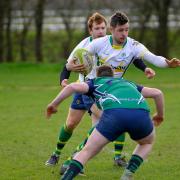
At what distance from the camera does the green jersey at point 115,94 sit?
692cm

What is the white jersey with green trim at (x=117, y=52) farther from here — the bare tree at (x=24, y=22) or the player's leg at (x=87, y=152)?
the bare tree at (x=24, y=22)

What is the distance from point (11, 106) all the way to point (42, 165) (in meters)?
7.90

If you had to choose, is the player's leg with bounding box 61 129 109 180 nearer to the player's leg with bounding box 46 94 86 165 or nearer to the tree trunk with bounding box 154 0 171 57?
the player's leg with bounding box 46 94 86 165

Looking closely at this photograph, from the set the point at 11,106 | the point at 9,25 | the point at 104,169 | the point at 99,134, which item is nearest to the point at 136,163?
the point at 99,134

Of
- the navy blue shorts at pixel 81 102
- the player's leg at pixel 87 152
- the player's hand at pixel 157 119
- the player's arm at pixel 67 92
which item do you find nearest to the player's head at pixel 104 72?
the player's arm at pixel 67 92

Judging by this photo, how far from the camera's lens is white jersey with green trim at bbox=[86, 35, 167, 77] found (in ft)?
26.6

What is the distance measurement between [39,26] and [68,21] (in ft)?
7.08

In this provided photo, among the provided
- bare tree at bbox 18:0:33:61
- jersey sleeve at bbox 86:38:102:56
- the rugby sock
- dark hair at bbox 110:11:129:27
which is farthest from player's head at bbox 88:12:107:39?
bare tree at bbox 18:0:33:61

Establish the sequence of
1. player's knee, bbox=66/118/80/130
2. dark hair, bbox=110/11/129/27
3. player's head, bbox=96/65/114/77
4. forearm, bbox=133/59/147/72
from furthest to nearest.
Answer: player's knee, bbox=66/118/80/130 → forearm, bbox=133/59/147/72 → dark hair, bbox=110/11/129/27 → player's head, bbox=96/65/114/77

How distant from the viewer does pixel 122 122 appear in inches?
269

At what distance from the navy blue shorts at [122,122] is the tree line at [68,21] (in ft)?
81.1

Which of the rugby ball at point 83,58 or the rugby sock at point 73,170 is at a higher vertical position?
the rugby ball at point 83,58

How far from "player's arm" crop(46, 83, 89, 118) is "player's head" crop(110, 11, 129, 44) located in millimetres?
1128

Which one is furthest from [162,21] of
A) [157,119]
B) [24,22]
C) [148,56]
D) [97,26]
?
[157,119]
